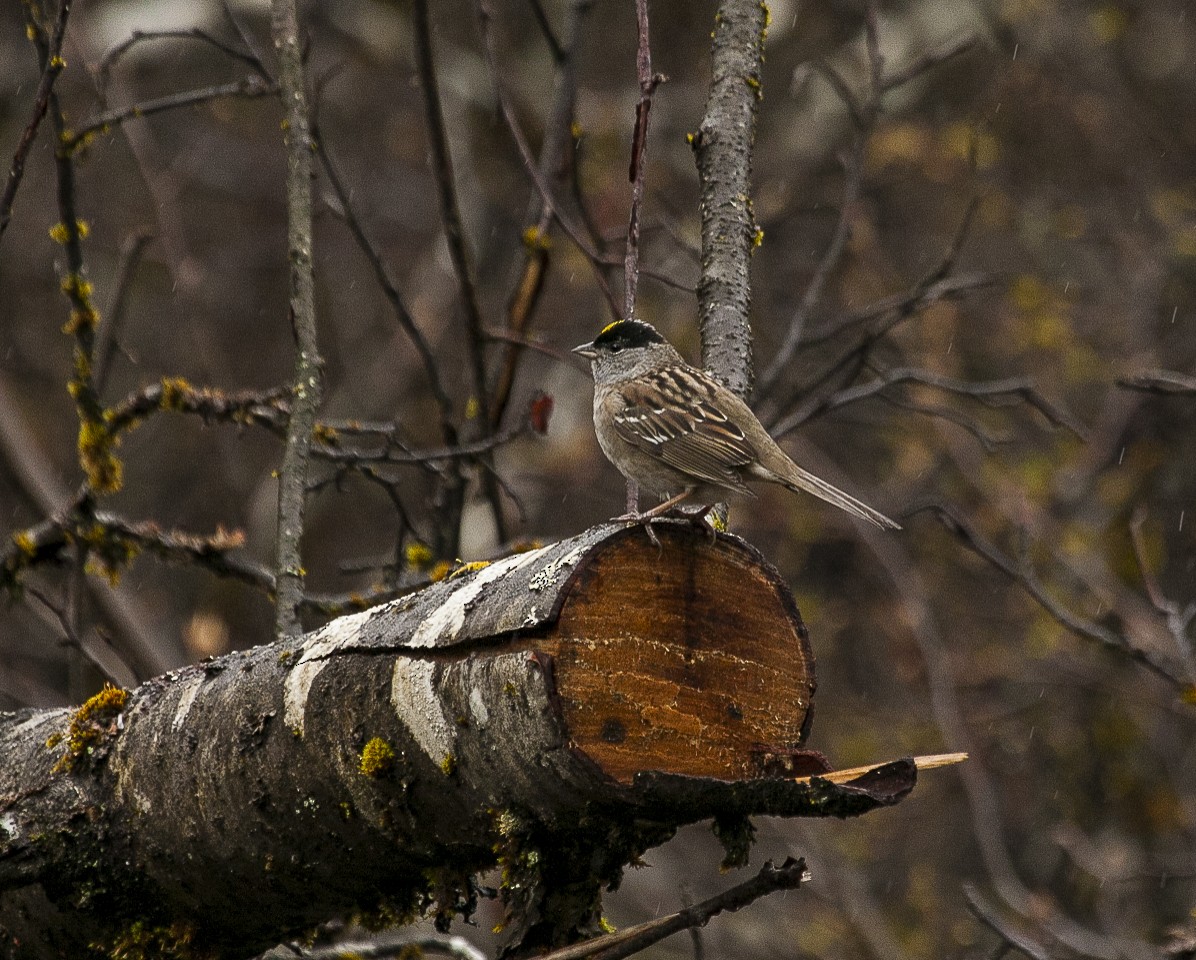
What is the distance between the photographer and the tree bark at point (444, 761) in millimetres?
2035

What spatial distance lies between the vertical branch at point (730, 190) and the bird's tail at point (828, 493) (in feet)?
0.86

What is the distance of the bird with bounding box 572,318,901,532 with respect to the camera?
3201mm

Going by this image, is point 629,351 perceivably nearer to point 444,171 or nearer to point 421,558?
point 421,558

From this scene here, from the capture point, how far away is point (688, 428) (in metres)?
3.35

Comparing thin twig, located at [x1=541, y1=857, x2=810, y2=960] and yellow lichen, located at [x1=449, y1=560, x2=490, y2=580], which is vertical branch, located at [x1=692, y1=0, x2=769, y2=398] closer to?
yellow lichen, located at [x1=449, y1=560, x2=490, y2=580]

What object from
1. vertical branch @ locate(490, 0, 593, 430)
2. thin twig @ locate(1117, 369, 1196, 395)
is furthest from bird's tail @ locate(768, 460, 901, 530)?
vertical branch @ locate(490, 0, 593, 430)

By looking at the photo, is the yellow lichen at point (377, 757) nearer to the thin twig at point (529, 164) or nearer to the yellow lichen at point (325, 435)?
the yellow lichen at point (325, 435)

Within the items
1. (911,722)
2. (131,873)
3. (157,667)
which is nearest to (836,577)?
(911,722)

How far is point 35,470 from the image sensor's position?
5.55 m

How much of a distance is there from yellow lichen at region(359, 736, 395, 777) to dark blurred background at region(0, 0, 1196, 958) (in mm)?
4377

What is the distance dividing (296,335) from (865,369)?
5424 mm

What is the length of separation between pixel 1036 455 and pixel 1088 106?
11.2 ft

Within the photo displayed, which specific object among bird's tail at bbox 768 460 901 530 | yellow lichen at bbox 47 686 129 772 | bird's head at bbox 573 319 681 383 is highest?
bird's head at bbox 573 319 681 383

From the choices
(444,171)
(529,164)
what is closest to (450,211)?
(444,171)
